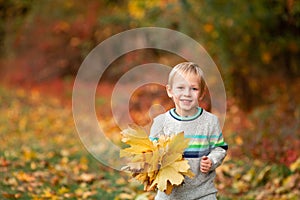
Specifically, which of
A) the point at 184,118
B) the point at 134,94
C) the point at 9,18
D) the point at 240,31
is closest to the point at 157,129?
the point at 184,118

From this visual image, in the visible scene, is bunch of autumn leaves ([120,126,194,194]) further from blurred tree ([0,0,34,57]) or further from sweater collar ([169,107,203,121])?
blurred tree ([0,0,34,57])

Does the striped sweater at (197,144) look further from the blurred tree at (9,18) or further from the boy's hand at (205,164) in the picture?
the blurred tree at (9,18)

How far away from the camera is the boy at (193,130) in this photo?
370 centimetres

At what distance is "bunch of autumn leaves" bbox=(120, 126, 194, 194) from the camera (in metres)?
3.56

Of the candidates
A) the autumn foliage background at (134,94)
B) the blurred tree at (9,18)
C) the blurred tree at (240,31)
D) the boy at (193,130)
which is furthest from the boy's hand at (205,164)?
the blurred tree at (9,18)

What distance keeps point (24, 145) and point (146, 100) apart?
3.96 meters

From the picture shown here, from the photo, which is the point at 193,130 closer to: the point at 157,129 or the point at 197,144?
the point at 197,144

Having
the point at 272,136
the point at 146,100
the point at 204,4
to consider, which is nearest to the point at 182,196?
the point at 272,136

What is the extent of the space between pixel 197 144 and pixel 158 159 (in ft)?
0.93

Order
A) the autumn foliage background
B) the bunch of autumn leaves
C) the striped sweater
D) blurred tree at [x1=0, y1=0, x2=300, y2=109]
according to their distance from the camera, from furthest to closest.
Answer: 1. blurred tree at [x1=0, y1=0, x2=300, y2=109]
2. the autumn foliage background
3. the striped sweater
4. the bunch of autumn leaves

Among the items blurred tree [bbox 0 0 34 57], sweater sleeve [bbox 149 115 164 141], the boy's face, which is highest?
blurred tree [bbox 0 0 34 57]

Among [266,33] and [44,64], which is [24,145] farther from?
[44,64]

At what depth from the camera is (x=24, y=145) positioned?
8.89 meters

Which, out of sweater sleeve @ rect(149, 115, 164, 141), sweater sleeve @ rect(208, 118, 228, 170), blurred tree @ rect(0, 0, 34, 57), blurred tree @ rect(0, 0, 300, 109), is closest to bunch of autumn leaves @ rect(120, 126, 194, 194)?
sweater sleeve @ rect(149, 115, 164, 141)
